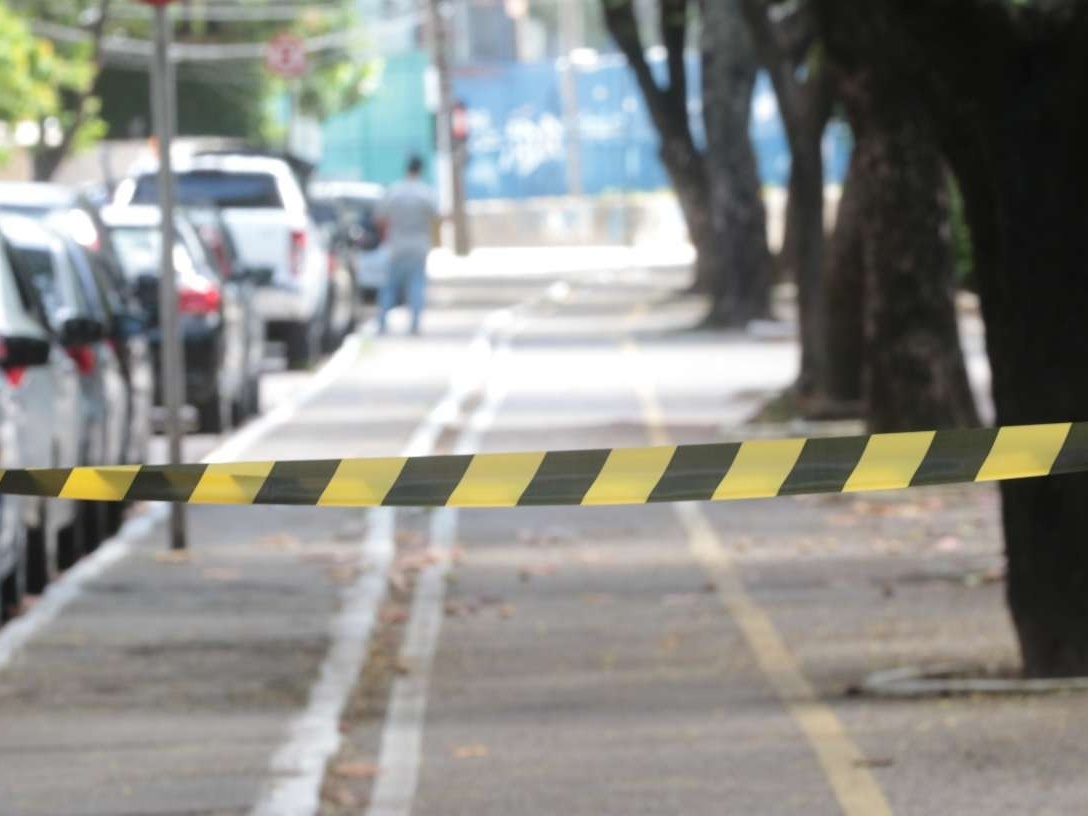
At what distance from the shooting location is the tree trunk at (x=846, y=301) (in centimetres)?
1839

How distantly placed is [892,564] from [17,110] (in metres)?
35.3

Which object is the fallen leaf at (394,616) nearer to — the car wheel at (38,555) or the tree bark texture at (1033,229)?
the car wheel at (38,555)

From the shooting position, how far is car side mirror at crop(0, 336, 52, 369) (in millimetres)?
10469

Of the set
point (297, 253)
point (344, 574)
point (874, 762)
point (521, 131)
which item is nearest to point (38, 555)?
point (344, 574)

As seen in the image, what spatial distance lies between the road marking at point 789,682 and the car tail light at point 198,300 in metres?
5.40

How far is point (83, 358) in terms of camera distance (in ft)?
43.8

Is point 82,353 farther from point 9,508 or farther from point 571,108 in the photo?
point 571,108

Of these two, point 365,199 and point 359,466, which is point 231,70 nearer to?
point 365,199

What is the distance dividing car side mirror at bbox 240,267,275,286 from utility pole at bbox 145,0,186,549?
27.7 feet

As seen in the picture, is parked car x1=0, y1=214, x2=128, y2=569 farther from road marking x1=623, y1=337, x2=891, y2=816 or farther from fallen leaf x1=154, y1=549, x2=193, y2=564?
road marking x1=623, y1=337, x2=891, y2=816

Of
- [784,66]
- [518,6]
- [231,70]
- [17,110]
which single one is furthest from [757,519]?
[518,6]

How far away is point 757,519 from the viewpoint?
14484mm

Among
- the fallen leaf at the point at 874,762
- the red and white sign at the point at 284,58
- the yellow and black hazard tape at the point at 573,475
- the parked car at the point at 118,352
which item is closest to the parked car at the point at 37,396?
the parked car at the point at 118,352

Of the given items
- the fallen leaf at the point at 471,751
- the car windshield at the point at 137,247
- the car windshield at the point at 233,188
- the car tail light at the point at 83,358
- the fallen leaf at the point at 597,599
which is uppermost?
the car tail light at the point at 83,358
